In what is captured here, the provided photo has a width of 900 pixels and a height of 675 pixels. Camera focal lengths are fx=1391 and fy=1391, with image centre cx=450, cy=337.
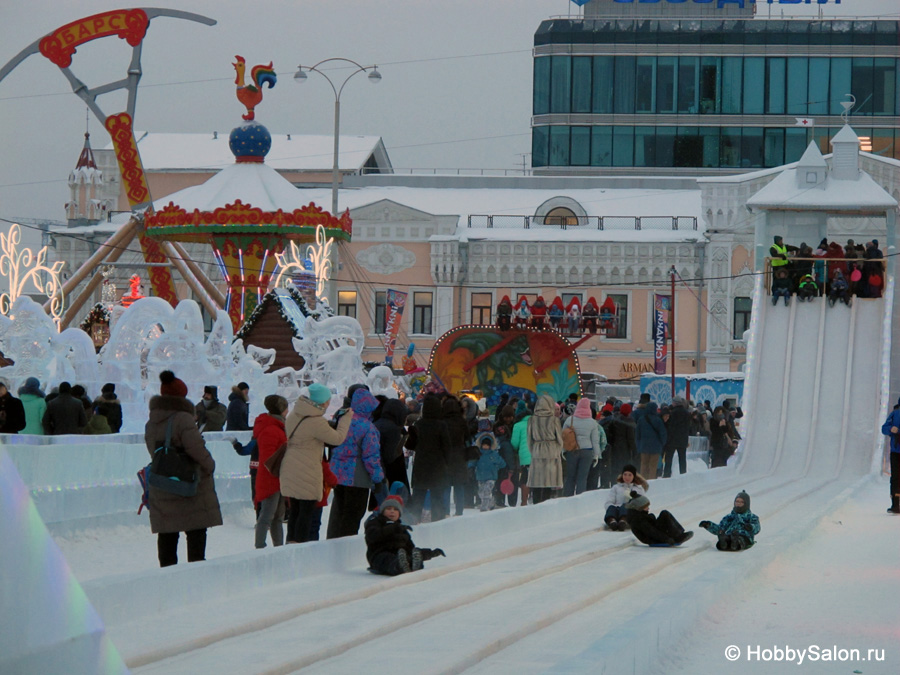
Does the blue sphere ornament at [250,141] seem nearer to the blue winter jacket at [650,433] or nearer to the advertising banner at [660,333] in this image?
the blue winter jacket at [650,433]

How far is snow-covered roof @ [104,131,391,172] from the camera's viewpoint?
2263 inches

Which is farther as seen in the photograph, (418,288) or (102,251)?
(418,288)

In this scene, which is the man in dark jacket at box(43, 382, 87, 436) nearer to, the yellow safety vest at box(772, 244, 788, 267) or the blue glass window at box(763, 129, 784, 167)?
the yellow safety vest at box(772, 244, 788, 267)

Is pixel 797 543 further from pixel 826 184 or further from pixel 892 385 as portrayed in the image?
pixel 826 184

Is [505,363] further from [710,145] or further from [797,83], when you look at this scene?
[797,83]

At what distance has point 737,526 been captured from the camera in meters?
12.5

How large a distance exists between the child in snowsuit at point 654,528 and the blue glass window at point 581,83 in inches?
1976

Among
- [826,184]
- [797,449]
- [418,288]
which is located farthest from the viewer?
[418,288]

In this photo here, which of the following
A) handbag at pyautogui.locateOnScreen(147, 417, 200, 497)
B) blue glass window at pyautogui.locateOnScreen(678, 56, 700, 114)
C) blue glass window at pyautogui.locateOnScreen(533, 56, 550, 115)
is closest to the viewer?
handbag at pyautogui.locateOnScreen(147, 417, 200, 497)

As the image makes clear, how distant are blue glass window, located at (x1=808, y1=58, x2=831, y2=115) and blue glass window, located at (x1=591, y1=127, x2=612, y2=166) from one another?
8758 millimetres

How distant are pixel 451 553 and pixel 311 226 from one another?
18.0 metres

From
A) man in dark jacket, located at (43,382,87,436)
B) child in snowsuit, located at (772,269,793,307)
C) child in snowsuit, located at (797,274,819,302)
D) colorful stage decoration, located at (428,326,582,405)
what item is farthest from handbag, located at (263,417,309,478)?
colorful stage decoration, located at (428,326,582,405)

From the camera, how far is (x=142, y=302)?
21953mm

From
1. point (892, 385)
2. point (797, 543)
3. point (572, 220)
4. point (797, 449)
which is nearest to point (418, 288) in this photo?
point (572, 220)
